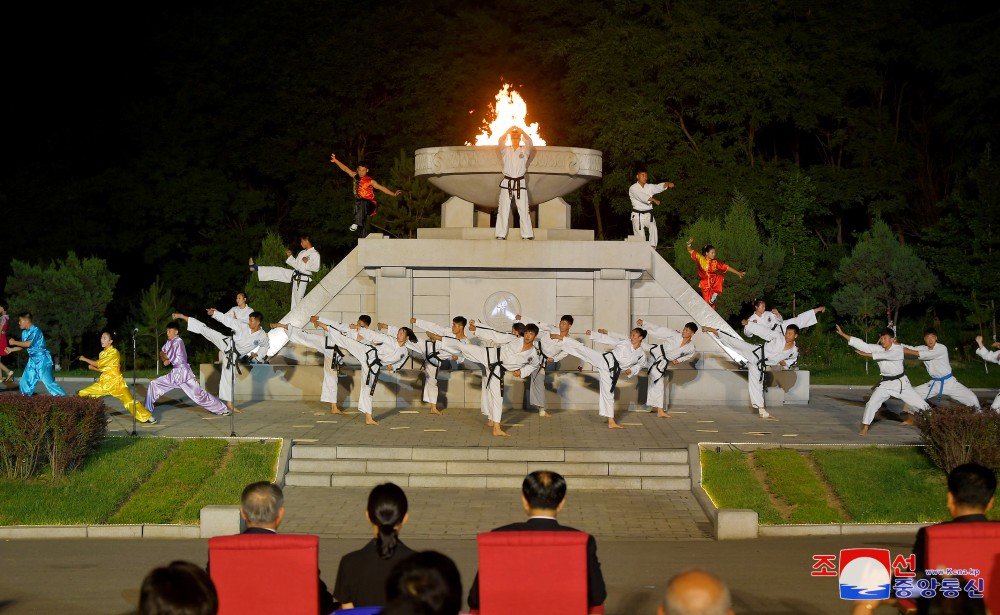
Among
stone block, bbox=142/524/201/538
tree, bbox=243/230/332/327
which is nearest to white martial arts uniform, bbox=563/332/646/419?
stone block, bbox=142/524/201/538

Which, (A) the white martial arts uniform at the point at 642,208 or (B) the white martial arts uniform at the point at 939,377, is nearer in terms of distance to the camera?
(B) the white martial arts uniform at the point at 939,377

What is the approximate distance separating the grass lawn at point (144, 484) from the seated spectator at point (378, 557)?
21.3ft

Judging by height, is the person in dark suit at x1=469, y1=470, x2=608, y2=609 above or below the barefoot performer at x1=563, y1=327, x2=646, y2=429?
below

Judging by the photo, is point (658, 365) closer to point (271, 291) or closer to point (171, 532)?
point (171, 532)

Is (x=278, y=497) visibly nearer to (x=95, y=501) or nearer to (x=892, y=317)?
(x=95, y=501)

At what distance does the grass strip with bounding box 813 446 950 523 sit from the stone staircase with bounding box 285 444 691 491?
174cm

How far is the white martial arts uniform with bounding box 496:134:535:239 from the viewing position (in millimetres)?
19344

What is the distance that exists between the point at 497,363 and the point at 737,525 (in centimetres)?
487

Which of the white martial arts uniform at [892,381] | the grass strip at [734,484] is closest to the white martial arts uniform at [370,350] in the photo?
the grass strip at [734,484]

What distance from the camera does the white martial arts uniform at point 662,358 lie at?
17062mm

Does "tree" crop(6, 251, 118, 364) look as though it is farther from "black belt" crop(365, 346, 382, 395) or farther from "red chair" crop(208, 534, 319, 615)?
"red chair" crop(208, 534, 319, 615)

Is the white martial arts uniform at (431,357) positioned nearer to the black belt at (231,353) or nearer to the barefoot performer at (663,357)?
the black belt at (231,353)

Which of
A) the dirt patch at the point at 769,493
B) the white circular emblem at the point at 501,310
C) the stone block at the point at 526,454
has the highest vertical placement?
the white circular emblem at the point at 501,310

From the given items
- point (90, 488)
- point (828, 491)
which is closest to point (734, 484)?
point (828, 491)
